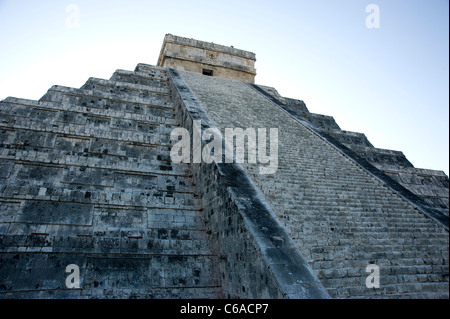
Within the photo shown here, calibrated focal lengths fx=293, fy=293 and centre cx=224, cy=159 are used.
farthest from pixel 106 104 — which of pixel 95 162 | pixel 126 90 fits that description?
pixel 95 162

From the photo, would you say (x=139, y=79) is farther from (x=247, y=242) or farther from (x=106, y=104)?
(x=247, y=242)

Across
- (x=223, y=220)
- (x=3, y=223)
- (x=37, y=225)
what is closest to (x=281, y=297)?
(x=223, y=220)

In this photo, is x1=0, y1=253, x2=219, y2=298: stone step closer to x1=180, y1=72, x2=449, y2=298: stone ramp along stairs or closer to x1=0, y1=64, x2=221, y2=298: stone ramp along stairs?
x1=0, y1=64, x2=221, y2=298: stone ramp along stairs

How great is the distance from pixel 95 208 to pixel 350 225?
495 centimetres

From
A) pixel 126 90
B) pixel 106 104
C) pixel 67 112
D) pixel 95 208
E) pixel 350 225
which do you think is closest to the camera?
pixel 350 225

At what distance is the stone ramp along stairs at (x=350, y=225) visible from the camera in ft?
14.7

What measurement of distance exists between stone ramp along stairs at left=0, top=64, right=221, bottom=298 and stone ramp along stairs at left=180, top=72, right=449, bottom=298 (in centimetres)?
184

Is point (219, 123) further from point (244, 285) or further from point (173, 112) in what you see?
point (244, 285)

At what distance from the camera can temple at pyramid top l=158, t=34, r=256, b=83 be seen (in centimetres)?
1584

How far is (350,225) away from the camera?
18.0 feet

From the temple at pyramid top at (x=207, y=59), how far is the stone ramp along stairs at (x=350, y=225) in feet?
26.8

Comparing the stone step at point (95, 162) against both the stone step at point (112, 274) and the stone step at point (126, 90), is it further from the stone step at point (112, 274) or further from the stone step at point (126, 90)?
the stone step at point (126, 90)

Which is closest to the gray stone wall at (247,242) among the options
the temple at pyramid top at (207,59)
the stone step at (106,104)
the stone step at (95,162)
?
the stone step at (95,162)

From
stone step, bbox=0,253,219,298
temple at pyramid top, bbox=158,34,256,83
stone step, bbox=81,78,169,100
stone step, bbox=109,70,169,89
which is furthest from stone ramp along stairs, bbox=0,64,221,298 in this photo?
temple at pyramid top, bbox=158,34,256,83
